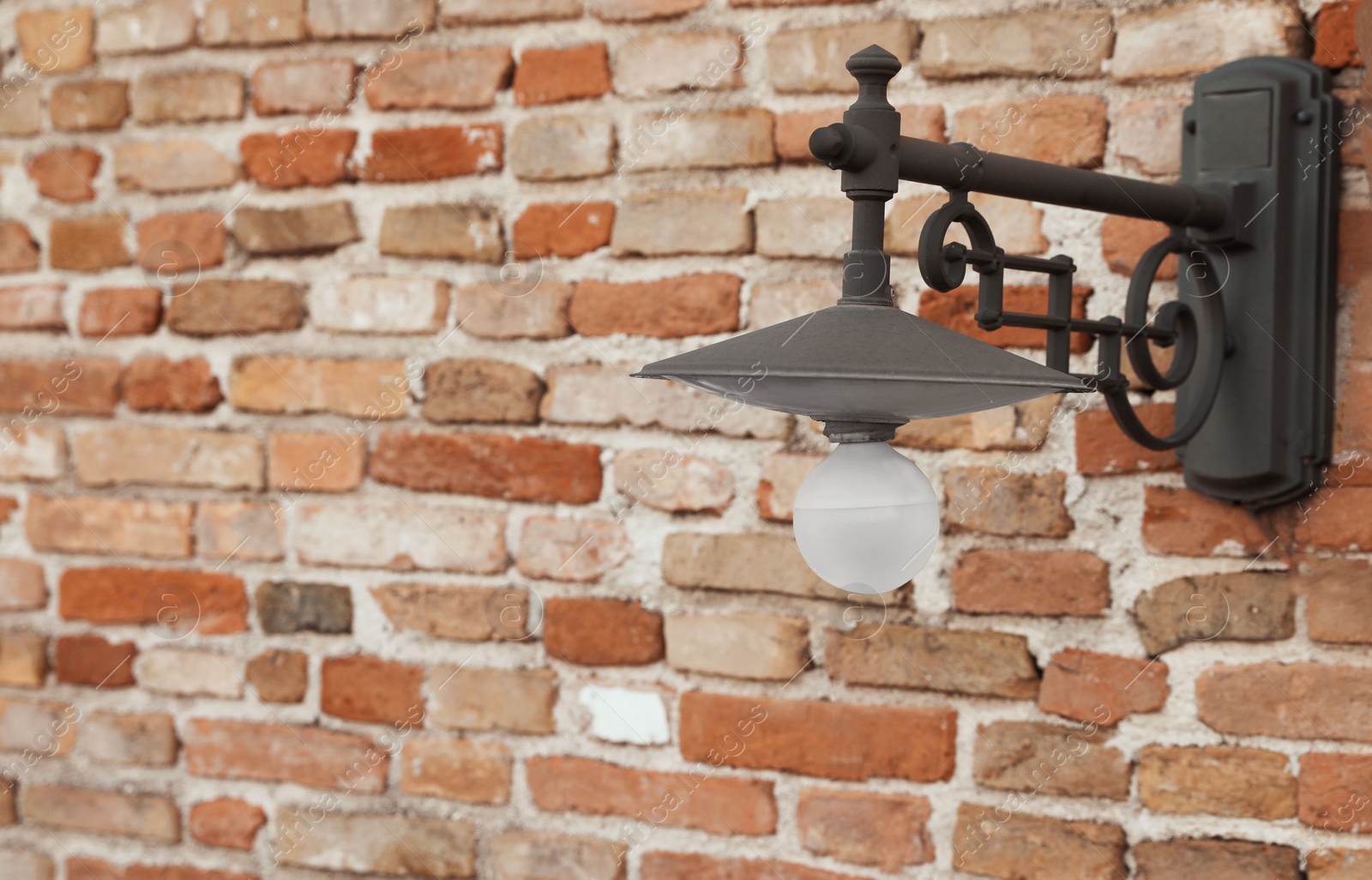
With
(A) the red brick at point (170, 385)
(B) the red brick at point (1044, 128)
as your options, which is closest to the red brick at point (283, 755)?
(A) the red brick at point (170, 385)

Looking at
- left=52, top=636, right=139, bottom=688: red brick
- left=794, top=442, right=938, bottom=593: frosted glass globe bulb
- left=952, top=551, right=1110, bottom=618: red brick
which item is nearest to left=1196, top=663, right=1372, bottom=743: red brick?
left=952, top=551, right=1110, bottom=618: red brick

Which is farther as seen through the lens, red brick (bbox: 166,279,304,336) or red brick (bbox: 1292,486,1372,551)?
red brick (bbox: 166,279,304,336)

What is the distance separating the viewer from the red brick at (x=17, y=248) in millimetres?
1347

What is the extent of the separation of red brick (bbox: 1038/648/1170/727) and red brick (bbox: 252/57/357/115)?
853 mm

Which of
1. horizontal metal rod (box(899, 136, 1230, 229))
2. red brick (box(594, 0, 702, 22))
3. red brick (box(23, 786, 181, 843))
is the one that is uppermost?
red brick (box(594, 0, 702, 22))

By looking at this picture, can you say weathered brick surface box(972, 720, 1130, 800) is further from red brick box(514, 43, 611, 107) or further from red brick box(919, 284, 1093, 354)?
red brick box(514, 43, 611, 107)

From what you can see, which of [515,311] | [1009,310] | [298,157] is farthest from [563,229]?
[1009,310]

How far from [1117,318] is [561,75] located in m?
0.57

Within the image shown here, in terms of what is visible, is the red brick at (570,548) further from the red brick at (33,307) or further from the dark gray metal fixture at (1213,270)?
the red brick at (33,307)

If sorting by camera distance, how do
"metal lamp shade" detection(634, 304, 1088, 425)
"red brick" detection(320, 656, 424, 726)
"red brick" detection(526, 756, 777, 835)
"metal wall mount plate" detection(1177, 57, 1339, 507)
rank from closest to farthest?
"metal lamp shade" detection(634, 304, 1088, 425) < "metal wall mount plate" detection(1177, 57, 1339, 507) < "red brick" detection(526, 756, 777, 835) < "red brick" detection(320, 656, 424, 726)

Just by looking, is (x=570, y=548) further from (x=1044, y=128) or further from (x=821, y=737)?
(x=1044, y=128)

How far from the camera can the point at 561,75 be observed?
1.17 meters

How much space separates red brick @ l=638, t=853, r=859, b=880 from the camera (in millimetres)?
1101

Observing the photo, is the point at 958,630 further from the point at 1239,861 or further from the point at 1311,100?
the point at 1311,100
